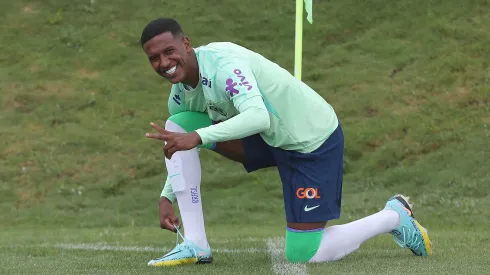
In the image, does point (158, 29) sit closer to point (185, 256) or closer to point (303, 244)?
point (185, 256)

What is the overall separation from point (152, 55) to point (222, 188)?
7.54m

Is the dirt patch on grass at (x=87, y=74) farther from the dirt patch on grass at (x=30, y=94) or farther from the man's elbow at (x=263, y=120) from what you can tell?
the man's elbow at (x=263, y=120)

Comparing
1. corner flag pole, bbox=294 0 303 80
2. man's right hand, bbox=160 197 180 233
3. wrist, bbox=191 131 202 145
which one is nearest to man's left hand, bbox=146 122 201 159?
wrist, bbox=191 131 202 145

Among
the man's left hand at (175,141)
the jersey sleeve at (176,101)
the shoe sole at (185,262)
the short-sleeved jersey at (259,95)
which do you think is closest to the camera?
the man's left hand at (175,141)

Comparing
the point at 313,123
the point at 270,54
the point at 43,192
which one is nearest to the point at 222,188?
the point at 43,192

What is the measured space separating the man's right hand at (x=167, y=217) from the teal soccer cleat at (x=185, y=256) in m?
0.14

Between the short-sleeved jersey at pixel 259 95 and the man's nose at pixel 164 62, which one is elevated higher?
the man's nose at pixel 164 62

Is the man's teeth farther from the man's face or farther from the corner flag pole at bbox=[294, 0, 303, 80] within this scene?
the corner flag pole at bbox=[294, 0, 303, 80]

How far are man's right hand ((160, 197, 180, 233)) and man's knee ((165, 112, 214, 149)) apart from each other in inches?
18.9

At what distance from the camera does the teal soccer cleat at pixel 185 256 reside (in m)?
5.10

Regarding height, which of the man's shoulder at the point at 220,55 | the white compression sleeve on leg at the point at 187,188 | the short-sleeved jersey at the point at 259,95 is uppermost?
the man's shoulder at the point at 220,55

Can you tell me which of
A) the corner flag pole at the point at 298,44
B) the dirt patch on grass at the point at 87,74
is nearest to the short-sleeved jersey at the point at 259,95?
the corner flag pole at the point at 298,44

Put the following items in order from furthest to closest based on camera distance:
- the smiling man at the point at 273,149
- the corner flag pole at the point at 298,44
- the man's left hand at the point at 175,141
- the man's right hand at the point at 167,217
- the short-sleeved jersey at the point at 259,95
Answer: the corner flag pole at the point at 298,44 < the man's right hand at the point at 167,217 < the smiling man at the point at 273,149 < the short-sleeved jersey at the point at 259,95 < the man's left hand at the point at 175,141

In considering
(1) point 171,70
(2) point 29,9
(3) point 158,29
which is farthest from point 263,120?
(2) point 29,9
